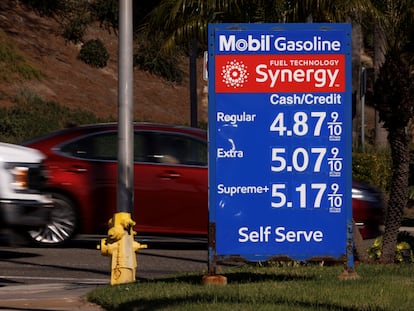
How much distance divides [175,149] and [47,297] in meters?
5.61

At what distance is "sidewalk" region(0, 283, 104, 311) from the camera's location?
10.6 meters

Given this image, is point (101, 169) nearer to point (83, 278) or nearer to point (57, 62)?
point (83, 278)

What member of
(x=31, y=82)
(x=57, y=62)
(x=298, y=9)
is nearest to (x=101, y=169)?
(x=298, y=9)

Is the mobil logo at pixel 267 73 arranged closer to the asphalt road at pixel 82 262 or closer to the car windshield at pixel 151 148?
the asphalt road at pixel 82 262

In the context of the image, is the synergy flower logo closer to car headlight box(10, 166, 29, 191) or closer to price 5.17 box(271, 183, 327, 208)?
price 5.17 box(271, 183, 327, 208)

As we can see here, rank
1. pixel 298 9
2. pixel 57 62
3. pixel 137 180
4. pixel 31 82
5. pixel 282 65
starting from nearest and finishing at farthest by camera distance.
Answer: pixel 282 65 → pixel 298 9 → pixel 137 180 → pixel 31 82 → pixel 57 62

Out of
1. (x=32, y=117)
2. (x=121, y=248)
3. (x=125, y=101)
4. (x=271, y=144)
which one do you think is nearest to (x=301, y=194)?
(x=271, y=144)

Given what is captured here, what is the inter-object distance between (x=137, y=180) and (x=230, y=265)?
6.82 feet

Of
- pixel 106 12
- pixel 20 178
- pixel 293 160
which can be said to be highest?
pixel 106 12

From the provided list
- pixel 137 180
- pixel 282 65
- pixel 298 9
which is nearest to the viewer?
pixel 282 65

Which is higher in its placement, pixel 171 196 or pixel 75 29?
pixel 75 29

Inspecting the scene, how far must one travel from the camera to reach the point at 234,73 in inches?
431

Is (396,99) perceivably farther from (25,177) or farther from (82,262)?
(82,262)

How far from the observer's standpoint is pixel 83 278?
45.2ft
